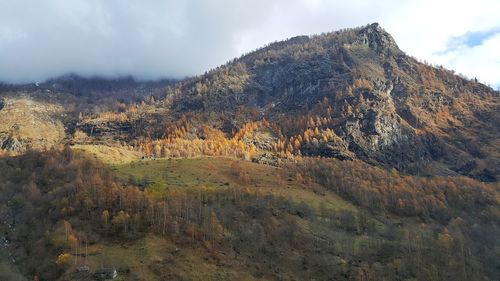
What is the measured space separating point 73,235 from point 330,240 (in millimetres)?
95544

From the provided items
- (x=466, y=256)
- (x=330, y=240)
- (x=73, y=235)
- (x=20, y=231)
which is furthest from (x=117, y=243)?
(x=466, y=256)

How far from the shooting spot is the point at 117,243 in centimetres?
16200

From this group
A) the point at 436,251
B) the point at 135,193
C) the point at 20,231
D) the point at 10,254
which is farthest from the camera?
the point at 135,193

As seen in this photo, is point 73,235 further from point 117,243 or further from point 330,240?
point 330,240

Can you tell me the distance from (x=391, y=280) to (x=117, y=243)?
91893mm

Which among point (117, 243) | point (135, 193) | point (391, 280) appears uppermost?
point (135, 193)

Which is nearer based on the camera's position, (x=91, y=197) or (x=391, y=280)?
(x=391, y=280)

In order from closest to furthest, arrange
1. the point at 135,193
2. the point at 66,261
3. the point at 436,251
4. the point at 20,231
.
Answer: the point at 66,261 < the point at 20,231 < the point at 436,251 < the point at 135,193

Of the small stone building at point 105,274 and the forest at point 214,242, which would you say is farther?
the forest at point 214,242

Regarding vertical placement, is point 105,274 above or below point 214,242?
below

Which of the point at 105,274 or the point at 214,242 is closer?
the point at 105,274

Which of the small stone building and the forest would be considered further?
the forest

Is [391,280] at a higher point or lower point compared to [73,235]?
lower

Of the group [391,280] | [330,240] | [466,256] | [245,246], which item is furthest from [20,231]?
[466,256]
